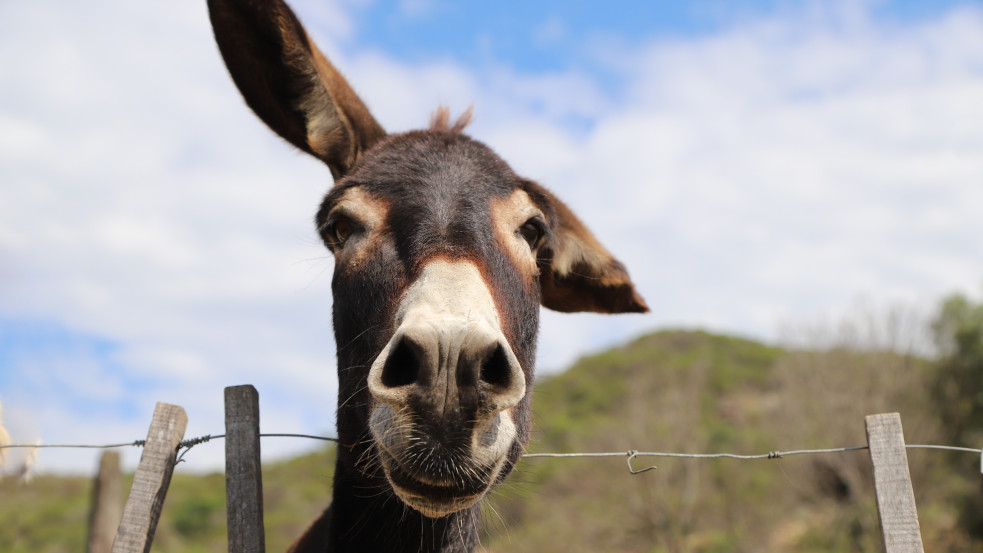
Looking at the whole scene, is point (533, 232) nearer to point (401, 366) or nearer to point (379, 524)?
point (401, 366)

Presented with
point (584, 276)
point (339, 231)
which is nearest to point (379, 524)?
point (339, 231)

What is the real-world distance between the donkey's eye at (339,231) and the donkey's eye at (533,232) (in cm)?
80

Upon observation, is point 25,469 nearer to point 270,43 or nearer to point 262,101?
point 262,101

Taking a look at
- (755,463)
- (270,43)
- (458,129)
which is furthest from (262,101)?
(755,463)

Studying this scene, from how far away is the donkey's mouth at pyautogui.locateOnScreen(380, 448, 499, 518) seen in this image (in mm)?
2344

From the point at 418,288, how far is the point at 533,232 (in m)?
1.08

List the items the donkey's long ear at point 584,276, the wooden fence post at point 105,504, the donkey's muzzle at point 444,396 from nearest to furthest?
1. the donkey's muzzle at point 444,396
2. the donkey's long ear at point 584,276
3. the wooden fence post at point 105,504

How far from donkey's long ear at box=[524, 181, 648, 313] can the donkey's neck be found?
1.52 m

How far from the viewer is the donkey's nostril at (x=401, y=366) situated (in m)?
2.21

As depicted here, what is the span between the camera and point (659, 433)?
1496 inches

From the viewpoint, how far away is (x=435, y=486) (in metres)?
2.37

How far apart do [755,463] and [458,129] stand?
123 ft

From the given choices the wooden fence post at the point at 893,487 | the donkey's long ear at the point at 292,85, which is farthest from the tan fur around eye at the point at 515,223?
the wooden fence post at the point at 893,487

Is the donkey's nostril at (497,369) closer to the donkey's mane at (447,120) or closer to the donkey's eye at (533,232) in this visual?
the donkey's eye at (533,232)
